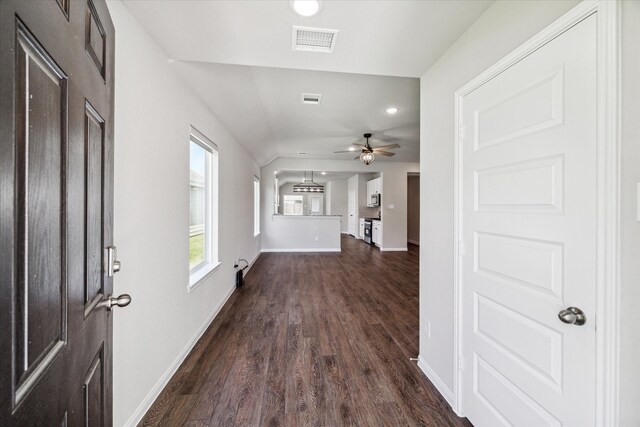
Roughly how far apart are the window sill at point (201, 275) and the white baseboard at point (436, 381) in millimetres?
2046

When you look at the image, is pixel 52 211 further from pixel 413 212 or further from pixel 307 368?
pixel 413 212

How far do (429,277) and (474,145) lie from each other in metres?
1.03

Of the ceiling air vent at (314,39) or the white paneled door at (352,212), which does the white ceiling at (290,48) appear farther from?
the white paneled door at (352,212)

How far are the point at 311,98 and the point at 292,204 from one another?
10522 millimetres

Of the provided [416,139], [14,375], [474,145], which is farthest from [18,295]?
[416,139]

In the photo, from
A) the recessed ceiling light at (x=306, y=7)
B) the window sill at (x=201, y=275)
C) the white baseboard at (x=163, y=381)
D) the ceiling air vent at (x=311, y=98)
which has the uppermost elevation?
the ceiling air vent at (x=311, y=98)

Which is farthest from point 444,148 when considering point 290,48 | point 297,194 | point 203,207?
point 297,194

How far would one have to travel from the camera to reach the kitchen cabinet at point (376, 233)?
7.83 metres

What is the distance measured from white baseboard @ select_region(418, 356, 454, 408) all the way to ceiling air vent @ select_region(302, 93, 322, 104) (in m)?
2.88

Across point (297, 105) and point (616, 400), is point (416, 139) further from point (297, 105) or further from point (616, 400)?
point (616, 400)

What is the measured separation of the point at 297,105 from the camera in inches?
133

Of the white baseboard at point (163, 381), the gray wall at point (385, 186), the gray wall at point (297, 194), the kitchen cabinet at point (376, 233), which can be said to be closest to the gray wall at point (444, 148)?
the white baseboard at point (163, 381)

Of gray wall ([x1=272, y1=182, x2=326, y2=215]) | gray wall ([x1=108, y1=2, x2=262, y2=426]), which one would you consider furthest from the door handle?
gray wall ([x1=272, y1=182, x2=326, y2=215])

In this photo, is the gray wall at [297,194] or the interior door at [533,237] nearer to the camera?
the interior door at [533,237]
